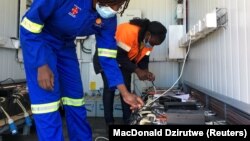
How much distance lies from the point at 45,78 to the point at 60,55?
0.89ft

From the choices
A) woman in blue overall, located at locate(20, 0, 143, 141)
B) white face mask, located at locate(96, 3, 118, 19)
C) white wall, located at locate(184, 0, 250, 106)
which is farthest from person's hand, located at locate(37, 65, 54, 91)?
white wall, located at locate(184, 0, 250, 106)

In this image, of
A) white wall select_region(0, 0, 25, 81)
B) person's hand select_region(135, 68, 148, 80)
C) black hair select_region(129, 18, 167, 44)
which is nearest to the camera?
black hair select_region(129, 18, 167, 44)

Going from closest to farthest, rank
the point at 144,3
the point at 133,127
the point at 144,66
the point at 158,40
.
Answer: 1. the point at 133,127
2. the point at 158,40
3. the point at 144,66
4. the point at 144,3

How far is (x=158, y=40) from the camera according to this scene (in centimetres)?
306

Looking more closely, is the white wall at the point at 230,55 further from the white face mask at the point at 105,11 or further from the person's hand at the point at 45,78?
the person's hand at the point at 45,78

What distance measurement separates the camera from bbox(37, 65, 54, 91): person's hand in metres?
1.61

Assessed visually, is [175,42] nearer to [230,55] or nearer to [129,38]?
[129,38]

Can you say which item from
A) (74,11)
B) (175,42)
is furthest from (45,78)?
(175,42)

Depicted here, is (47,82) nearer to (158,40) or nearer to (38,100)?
(38,100)

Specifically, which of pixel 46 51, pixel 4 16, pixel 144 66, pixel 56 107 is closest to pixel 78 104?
pixel 56 107

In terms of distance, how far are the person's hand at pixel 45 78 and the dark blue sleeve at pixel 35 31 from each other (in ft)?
→ 0.10

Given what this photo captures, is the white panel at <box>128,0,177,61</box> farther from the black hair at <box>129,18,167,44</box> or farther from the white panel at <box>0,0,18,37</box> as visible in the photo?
the black hair at <box>129,18,167,44</box>

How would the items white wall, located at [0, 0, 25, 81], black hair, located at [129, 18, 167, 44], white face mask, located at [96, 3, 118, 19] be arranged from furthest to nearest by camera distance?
white wall, located at [0, 0, 25, 81]
black hair, located at [129, 18, 167, 44]
white face mask, located at [96, 3, 118, 19]

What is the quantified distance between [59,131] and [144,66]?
84.7 inches
